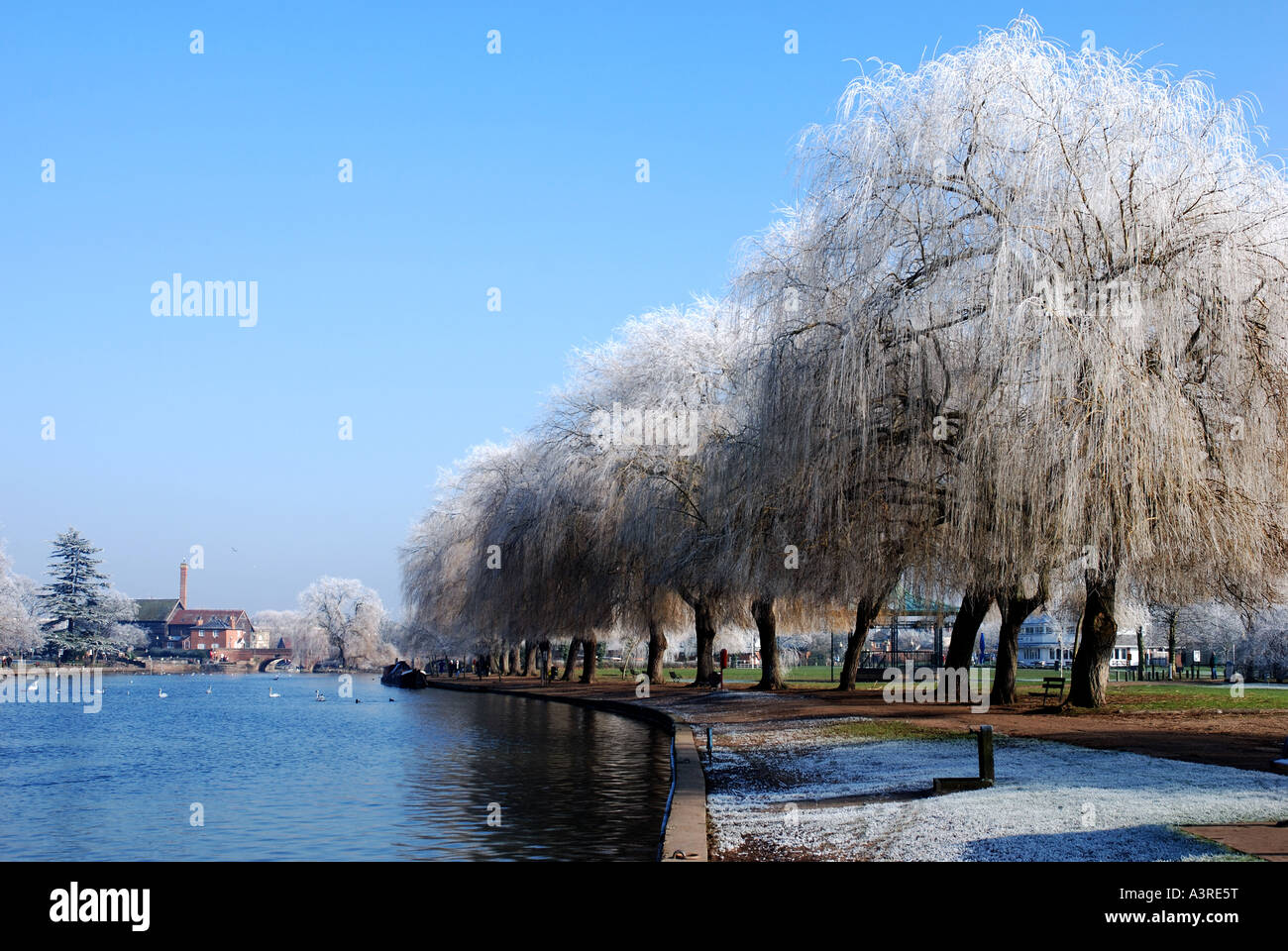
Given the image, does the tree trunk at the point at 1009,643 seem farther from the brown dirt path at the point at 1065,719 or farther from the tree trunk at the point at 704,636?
the tree trunk at the point at 704,636

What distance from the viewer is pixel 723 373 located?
3553 cm

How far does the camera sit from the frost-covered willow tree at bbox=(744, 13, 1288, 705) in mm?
17641

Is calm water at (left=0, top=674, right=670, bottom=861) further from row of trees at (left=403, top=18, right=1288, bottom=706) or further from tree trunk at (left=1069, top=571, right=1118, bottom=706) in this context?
tree trunk at (left=1069, top=571, right=1118, bottom=706)

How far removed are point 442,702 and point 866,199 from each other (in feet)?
111

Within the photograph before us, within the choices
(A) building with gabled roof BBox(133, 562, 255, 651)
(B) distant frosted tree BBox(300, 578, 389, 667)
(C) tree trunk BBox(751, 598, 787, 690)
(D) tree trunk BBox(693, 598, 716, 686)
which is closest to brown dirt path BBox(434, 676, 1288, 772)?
(C) tree trunk BBox(751, 598, 787, 690)

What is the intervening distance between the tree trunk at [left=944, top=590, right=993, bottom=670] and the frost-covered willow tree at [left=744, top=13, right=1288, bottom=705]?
24.8 ft

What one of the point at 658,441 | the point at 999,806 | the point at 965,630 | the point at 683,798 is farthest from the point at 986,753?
the point at 658,441

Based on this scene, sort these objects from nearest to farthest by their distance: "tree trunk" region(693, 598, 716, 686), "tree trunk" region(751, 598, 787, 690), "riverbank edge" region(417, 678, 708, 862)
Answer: "riverbank edge" region(417, 678, 708, 862) → "tree trunk" region(751, 598, 787, 690) → "tree trunk" region(693, 598, 716, 686)

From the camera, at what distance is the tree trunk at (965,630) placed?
2936 centimetres

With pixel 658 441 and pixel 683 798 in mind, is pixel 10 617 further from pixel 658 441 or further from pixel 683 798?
pixel 683 798

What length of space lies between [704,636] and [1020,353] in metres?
25.9

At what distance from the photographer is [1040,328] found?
17.7 m
